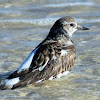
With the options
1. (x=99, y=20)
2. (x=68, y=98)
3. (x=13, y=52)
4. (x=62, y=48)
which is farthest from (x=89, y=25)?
(x=68, y=98)

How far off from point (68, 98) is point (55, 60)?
0.57 m

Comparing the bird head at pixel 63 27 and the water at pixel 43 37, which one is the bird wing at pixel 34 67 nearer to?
the water at pixel 43 37

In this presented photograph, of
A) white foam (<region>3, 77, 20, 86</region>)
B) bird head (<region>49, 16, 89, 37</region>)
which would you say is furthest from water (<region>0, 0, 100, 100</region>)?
bird head (<region>49, 16, 89, 37</region>)

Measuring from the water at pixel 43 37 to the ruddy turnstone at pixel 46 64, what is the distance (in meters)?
0.15

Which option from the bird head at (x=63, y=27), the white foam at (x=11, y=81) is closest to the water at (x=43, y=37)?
the white foam at (x=11, y=81)

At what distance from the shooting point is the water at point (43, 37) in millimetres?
4953

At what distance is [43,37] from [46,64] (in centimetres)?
241

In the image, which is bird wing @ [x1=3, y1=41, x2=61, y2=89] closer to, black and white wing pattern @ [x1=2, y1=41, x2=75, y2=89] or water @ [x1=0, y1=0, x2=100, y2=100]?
black and white wing pattern @ [x1=2, y1=41, x2=75, y2=89]

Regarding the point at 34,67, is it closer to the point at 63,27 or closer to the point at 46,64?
the point at 46,64

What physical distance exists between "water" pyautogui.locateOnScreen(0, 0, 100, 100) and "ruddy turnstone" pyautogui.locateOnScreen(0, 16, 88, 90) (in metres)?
0.15

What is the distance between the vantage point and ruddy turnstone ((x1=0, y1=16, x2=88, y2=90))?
491 centimetres

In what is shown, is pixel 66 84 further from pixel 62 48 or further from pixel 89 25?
pixel 89 25

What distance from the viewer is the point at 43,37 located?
7.39 m

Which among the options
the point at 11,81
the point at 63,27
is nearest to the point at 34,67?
the point at 11,81
